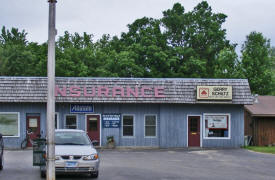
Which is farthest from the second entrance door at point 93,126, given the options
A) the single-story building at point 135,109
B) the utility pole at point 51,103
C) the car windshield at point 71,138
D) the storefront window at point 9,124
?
the utility pole at point 51,103

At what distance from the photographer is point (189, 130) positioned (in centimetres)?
3039

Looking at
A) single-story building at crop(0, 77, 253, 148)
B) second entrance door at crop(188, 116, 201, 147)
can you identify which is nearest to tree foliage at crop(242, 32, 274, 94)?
single-story building at crop(0, 77, 253, 148)

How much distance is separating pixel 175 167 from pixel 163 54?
3355 cm

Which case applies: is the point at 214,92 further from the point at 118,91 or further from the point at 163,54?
the point at 163,54

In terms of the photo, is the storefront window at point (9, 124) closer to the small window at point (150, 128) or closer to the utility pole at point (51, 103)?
the small window at point (150, 128)

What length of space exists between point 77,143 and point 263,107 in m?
20.7

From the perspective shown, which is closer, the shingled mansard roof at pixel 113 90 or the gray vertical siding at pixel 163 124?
the shingled mansard roof at pixel 113 90

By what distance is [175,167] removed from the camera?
63.4 feet

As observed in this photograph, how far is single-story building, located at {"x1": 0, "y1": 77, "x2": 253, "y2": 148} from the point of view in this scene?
95.5 ft

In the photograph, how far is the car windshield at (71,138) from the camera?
1628 cm

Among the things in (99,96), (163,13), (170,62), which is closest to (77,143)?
(99,96)

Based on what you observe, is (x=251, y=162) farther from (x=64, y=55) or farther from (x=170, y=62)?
(x=64, y=55)

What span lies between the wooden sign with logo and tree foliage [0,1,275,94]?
54.0 feet

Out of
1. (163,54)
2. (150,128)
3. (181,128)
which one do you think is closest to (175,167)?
(181,128)
